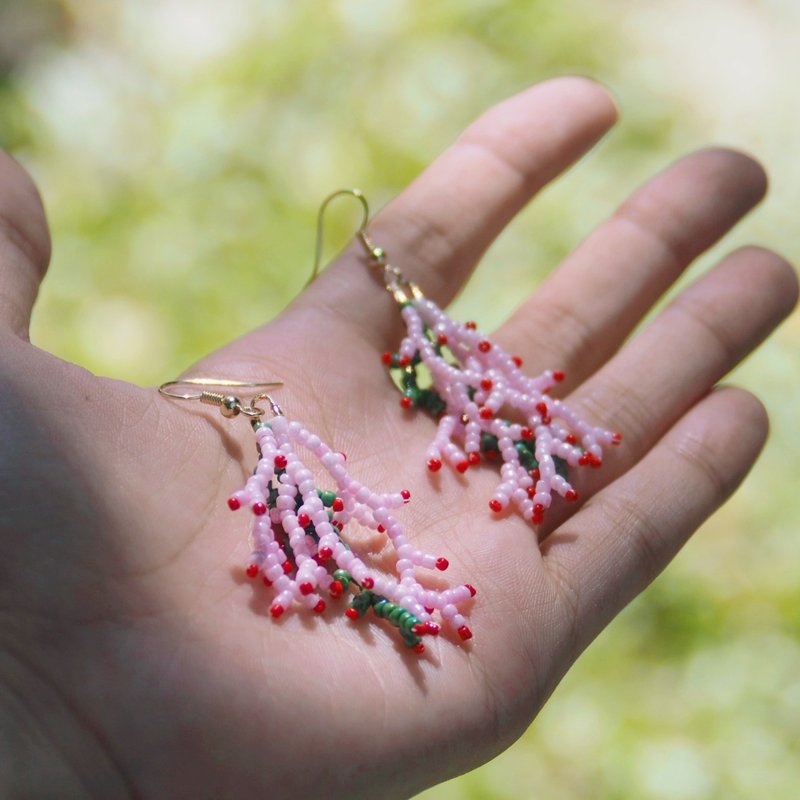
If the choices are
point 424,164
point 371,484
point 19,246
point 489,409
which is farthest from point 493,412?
point 424,164

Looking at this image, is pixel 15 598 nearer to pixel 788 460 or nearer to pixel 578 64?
pixel 788 460

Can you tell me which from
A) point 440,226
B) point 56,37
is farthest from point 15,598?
point 56,37

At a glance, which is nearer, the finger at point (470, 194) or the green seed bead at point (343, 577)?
the green seed bead at point (343, 577)

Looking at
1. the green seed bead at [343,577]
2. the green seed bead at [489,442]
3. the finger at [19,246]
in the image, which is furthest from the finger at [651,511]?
the finger at [19,246]

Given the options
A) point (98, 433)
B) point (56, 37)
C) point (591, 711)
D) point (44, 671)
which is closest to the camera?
point (44, 671)

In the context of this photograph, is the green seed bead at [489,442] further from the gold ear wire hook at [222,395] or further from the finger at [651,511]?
the gold ear wire hook at [222,395]

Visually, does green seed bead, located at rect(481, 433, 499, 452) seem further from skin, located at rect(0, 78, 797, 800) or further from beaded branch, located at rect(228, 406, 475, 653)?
beaded branch, located at rect(228, 406, 475, 653)

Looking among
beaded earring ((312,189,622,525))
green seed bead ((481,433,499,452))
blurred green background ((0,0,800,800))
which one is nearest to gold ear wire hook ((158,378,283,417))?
beaded earring ((312,189,622,525))
